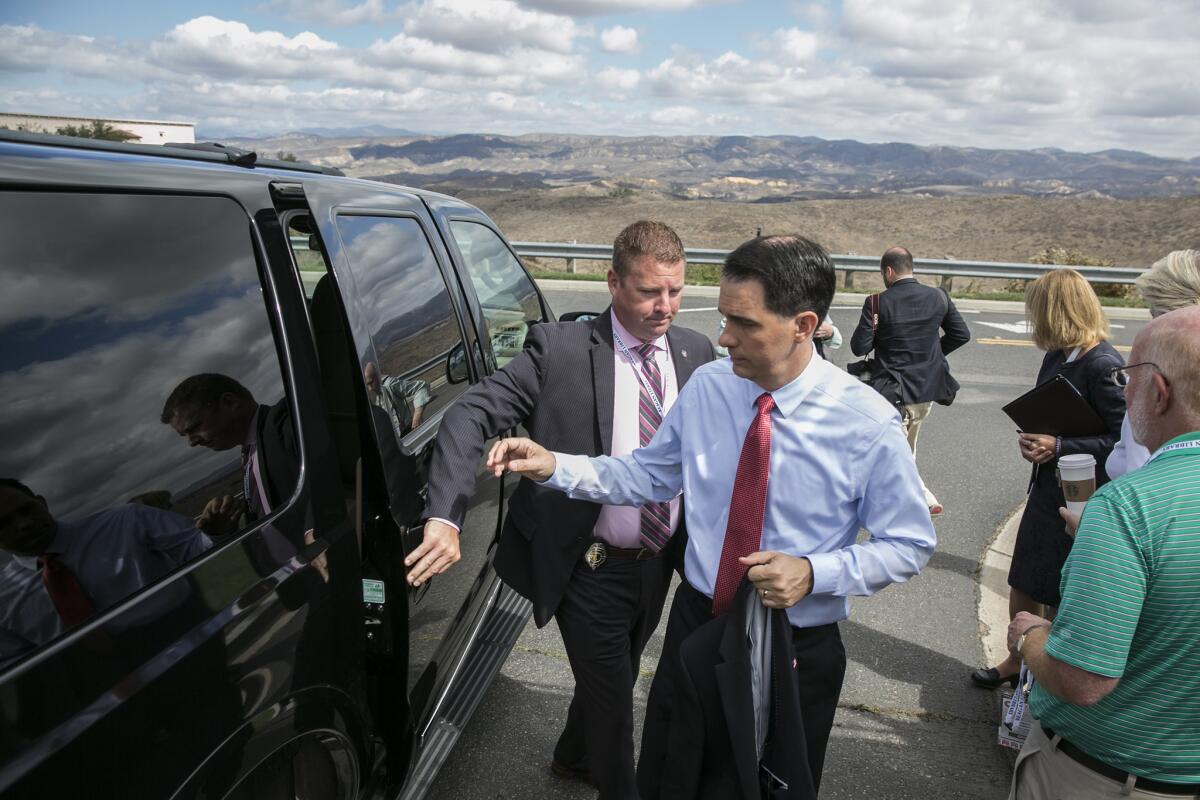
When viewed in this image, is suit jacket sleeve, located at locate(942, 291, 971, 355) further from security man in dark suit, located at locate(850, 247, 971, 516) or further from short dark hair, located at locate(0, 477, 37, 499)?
short dark hair, located at locate(0, 477, 37, 499)

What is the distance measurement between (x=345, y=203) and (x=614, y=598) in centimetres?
144

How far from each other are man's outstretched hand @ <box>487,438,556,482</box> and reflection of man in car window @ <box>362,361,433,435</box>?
0.30 meters

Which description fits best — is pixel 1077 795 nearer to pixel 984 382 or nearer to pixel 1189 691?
pixel 1189 691

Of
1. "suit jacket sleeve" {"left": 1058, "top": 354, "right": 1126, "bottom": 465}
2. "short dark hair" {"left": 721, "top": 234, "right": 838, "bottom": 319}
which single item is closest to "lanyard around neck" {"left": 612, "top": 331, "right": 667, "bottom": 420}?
"short dark hair" {"left": 721, "top": 234, "right": 838, "bottom": 319}

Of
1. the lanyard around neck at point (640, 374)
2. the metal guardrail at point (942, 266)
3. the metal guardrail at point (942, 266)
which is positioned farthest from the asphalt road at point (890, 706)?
the metal guardrail at point (942, 266)

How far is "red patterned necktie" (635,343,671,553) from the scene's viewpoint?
2.63 metres

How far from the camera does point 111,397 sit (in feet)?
4.68

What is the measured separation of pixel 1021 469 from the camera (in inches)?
261

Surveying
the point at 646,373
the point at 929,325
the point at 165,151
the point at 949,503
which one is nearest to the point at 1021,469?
the point at 949,503

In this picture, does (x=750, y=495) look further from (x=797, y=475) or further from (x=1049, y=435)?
(x=1049, y=435)

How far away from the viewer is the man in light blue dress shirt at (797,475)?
1973mm

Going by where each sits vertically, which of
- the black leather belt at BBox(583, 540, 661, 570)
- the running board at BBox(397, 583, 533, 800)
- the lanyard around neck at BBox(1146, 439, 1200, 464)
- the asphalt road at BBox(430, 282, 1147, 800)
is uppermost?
the lanyard around neck at BBox(1146, 439, 1200, 464)

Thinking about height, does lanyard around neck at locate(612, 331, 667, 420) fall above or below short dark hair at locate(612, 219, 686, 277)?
below

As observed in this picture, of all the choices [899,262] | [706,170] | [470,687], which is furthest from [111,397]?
[706,170]
